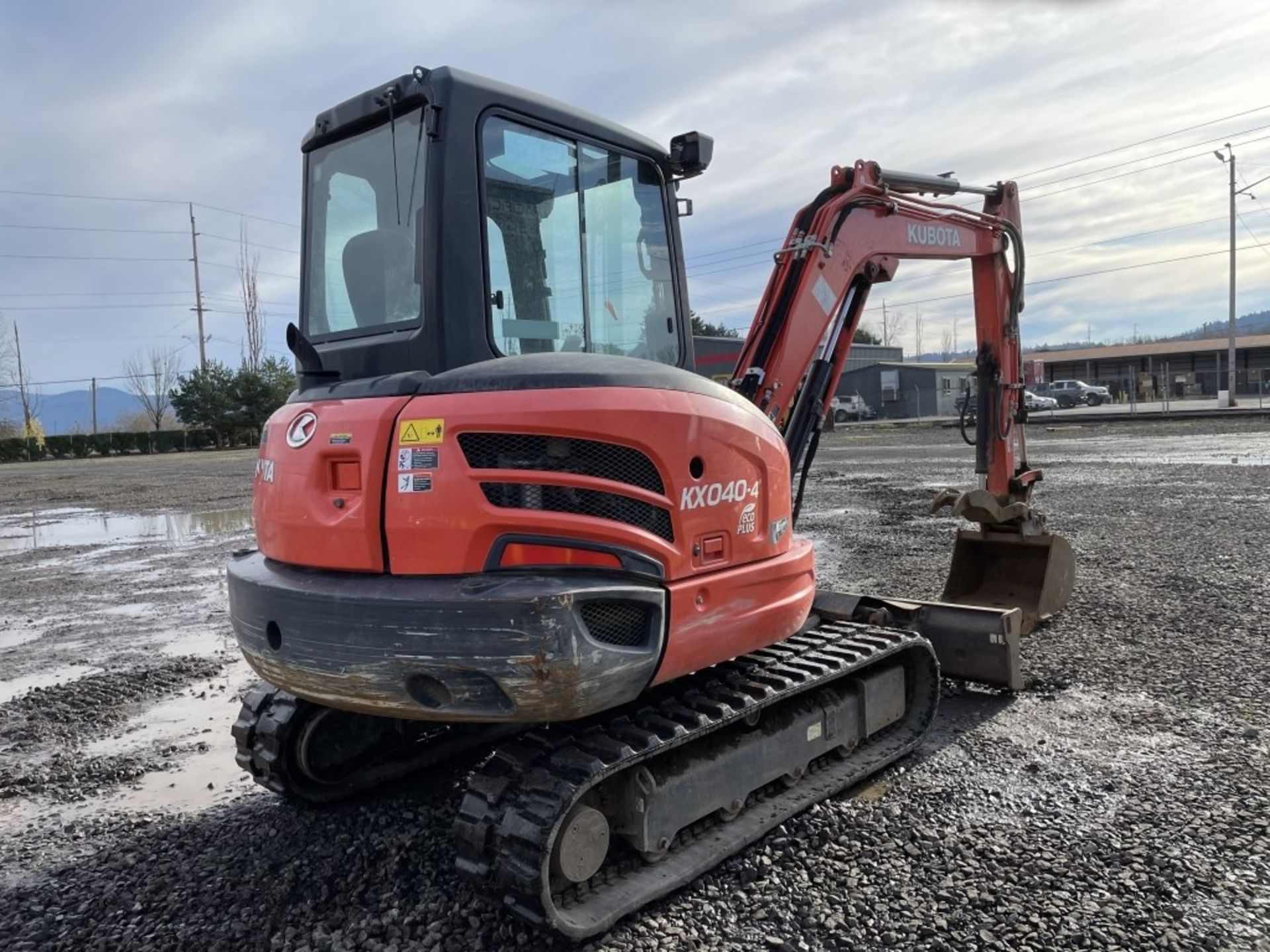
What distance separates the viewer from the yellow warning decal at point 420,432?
3.14 m

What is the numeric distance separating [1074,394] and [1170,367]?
52.9ft

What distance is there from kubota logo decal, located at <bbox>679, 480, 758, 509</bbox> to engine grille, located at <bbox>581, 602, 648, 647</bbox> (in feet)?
1.40

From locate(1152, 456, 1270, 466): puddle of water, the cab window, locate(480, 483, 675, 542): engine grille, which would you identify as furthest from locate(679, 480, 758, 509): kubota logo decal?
locate(1152, 456, 1270, 466): puddle of water

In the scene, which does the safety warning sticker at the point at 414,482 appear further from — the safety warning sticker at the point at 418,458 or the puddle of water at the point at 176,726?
the puddle of water at the point at 176,726

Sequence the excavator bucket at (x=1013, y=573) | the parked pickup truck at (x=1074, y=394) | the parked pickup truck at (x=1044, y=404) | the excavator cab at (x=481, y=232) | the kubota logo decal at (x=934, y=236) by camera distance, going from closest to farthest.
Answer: the excavator cab at (x=481, y=232)
the kubota logo decal at (x=934, y=236)
the excavator bucket at (x=1013, y=573)
the parked pickup truck at (x=1044, y=404)
the parked pickup truck at (x=1074, y=394)

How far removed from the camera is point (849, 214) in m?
5.39

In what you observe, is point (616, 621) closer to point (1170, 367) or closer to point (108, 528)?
point (108, 528)

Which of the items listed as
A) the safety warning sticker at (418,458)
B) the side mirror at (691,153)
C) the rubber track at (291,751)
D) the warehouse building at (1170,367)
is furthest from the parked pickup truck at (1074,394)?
the safety warning sticker at (418,458)

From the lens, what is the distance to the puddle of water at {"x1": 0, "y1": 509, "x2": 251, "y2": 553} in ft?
47.1

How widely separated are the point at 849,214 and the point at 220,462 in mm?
35231

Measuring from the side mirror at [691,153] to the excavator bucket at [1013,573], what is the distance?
3.87 m

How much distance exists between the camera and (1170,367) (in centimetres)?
6172

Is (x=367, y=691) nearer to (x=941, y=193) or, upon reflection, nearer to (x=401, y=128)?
(x=401, y=128)

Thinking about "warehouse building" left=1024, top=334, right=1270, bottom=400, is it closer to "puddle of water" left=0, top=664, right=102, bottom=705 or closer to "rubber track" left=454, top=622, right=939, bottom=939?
"rubber track" left=454, top=622, right=939, bottom=939
